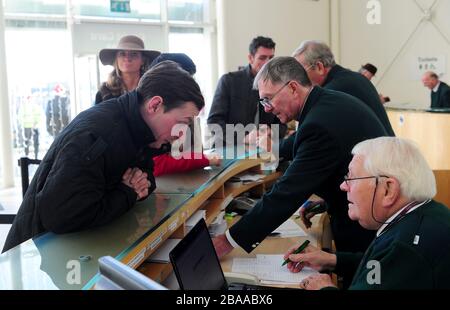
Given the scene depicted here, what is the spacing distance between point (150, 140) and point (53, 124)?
6.67 metres

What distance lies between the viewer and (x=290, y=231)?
9.80 feet

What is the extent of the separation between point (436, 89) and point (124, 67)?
270 inches

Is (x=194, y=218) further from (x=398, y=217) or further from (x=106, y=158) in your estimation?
(x=398, y=217)

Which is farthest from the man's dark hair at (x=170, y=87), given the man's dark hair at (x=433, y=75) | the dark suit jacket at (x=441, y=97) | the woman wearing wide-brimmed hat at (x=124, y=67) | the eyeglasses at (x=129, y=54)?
the man's dark hair at (x=433, y=75)

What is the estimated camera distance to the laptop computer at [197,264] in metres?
1.62

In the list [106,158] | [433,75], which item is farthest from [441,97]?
[106,158]

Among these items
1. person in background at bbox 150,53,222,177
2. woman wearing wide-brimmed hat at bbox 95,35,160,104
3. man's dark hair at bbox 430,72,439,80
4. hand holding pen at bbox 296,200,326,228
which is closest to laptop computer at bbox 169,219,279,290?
person in background at bbox 150,53,222,177

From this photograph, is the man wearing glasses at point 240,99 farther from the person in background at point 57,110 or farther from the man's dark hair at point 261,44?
the person in background at point 57,110

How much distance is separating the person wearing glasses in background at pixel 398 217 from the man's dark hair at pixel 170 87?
0.64 metres

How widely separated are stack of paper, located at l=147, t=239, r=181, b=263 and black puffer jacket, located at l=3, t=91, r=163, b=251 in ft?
→ 0.91

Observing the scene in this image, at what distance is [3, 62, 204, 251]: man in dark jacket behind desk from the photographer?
5.26 feet

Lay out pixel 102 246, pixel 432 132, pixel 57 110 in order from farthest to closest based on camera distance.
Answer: pixel 57 110
pixel 432 132
pixel 102 246

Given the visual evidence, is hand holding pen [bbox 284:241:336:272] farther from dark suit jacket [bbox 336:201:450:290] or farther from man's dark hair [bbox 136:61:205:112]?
man's dark hair [bbox 136:61:205:112]
